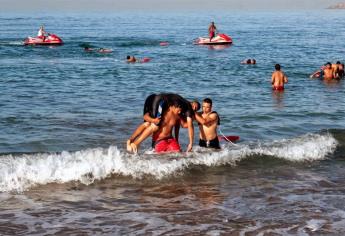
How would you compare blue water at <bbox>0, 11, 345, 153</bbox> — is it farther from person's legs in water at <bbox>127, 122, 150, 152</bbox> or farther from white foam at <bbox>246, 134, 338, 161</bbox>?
person's legs in water at <bbox>127, 122, 150, 152</bbox>

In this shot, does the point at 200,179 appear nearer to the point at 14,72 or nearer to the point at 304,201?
the point at 304,201

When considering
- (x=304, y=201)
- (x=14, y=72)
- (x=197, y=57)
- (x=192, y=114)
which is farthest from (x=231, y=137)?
(x=197, y=57)

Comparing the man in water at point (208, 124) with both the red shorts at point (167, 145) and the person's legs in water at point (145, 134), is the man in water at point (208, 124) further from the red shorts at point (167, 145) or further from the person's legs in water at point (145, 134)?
the person's legs in water at point (145, 134)

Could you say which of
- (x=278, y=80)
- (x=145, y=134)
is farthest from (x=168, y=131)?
(x=278, y=80)

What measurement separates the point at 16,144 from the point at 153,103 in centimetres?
385

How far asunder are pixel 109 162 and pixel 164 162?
1005 mm

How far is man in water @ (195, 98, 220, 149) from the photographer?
12000 mm

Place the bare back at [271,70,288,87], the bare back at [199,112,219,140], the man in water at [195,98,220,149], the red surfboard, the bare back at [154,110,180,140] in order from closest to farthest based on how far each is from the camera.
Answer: the bare back at [154,110,180,140], the man in water at [195,98,220,149], the bare back at [199,112,219,140], the red surfboard, the bare back at [271,70,288,87]

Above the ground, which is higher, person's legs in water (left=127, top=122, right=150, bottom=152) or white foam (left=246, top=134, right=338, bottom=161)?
person's legs in water (left=127, top=122, right=150, bottom=152)

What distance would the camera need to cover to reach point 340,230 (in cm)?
813

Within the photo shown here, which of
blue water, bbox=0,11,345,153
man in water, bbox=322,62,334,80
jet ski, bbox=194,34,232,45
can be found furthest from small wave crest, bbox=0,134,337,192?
jet ski, bbox=194,34,232,45

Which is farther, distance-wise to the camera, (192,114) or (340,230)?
(192,114)

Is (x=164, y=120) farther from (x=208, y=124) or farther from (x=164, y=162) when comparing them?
(x=208, y=124)

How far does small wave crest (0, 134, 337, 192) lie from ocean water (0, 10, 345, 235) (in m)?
0.02
